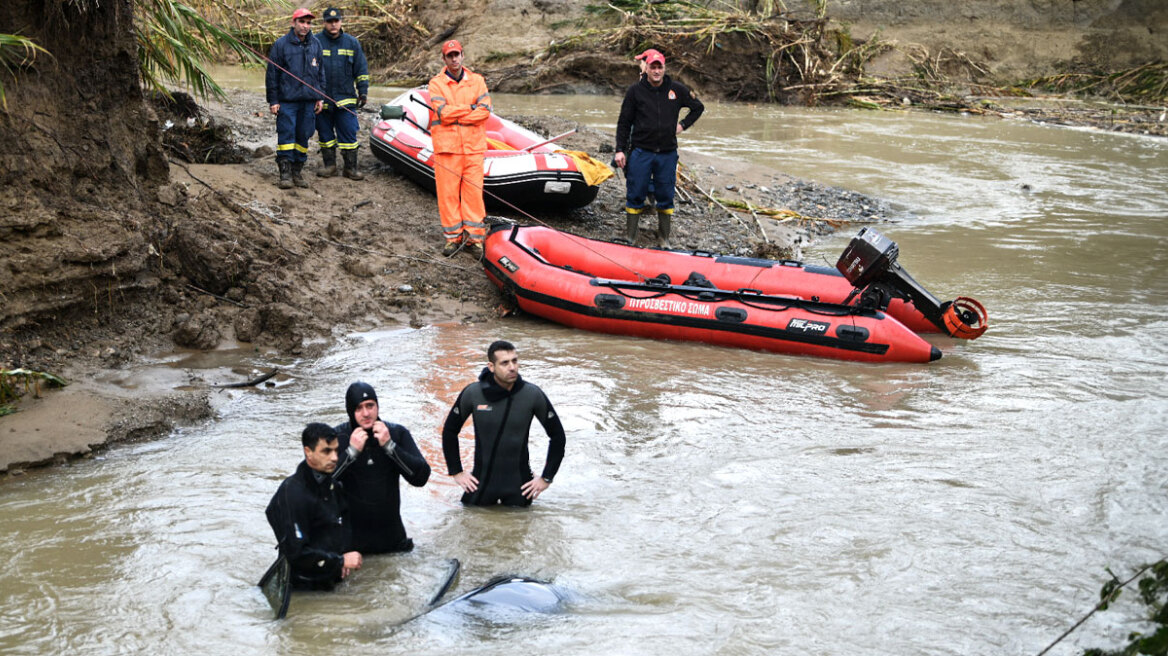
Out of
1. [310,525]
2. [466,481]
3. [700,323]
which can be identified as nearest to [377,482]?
[310,525]

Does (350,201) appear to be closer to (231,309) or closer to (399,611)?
(231,309)

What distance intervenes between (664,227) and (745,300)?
86.5 inches

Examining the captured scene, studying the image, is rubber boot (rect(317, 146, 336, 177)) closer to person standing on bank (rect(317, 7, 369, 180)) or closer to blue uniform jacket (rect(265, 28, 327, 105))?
person standing on bank (rect(317, 7, 369, 180))

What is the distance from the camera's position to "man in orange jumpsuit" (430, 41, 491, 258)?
33.4ft

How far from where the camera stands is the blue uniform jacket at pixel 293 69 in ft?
34.8

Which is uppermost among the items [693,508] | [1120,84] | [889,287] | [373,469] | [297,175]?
[1120,84]

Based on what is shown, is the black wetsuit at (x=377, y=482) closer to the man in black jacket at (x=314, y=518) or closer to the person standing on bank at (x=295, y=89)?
the man in black jacket at (x=314, y=518)

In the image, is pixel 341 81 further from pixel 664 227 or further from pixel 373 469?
pixel 373 469

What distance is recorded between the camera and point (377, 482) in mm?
5109

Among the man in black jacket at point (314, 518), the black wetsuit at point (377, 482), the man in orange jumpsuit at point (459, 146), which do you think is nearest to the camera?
the man in black jacket at point (314, 518)

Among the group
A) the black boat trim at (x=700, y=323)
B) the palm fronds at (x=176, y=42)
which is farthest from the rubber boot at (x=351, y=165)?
the black boat trim at (x=700, y=323)

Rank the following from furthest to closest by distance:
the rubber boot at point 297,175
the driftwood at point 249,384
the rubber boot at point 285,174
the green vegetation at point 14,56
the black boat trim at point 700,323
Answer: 1. the rubber boot at point 297,175
2. the rubber boot at point 285,174
3. the black boat trim at point 700,323
4. the driftwood at point 249,384
5. the green vegetation at point 14,56

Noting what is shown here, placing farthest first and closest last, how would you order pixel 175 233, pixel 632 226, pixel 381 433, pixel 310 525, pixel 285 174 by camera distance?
pixel 632 226 < pixel 285 174 < pixel 175 233 < pixel 381 433 < pixel 310 525

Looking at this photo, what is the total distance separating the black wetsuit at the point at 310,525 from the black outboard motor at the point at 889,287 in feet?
18.0
